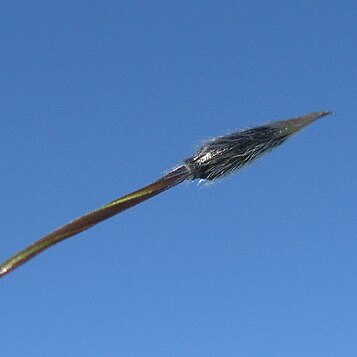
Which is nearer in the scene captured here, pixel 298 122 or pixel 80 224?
pixel 80 224

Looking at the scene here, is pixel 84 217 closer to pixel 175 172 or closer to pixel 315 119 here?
pixel 175 172

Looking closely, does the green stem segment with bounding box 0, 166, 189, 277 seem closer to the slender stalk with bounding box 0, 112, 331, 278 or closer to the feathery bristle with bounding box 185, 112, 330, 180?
the slender stalk with bounding box 0, 112, 331, 278

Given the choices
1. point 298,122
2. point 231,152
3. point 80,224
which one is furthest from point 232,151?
point 80,224

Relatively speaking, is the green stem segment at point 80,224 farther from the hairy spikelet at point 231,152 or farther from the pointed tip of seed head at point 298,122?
the pointed tip of seed head at point 298,122

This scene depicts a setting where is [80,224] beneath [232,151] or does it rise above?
beneath

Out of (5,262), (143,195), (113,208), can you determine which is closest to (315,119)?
(143,195)

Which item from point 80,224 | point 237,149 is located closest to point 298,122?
point 237,149

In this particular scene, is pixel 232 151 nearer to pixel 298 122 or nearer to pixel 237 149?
pixel 237 149

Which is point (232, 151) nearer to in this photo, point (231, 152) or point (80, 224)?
point (231, 152)

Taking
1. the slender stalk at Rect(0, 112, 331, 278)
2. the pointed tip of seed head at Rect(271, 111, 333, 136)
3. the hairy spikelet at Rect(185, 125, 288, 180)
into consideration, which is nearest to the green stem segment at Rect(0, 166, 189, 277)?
the slender stalk at Rect(0, 112, 331, 278)
